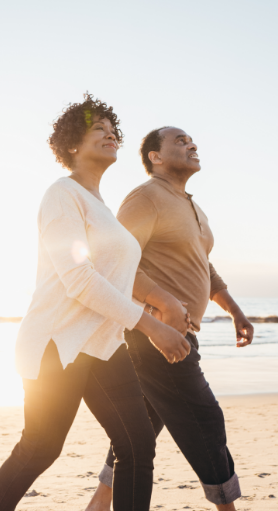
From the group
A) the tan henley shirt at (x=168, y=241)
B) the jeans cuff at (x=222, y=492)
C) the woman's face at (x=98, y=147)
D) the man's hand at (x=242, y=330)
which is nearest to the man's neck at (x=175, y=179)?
the tan henley shirt at (x=168, y=241)

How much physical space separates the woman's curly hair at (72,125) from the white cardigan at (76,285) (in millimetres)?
325

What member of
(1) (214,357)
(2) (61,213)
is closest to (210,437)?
(2) (61,213)

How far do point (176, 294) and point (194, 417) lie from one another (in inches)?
24.5

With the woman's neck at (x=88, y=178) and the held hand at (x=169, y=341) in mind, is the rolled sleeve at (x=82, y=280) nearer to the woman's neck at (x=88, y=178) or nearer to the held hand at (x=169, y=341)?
the held hand at (x=169, y=341)

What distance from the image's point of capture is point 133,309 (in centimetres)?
191

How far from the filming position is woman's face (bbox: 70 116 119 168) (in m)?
2.31

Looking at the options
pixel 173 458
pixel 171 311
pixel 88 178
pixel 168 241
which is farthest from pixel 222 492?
pixel 173 458

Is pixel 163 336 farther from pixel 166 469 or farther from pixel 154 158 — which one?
pixel 166 469

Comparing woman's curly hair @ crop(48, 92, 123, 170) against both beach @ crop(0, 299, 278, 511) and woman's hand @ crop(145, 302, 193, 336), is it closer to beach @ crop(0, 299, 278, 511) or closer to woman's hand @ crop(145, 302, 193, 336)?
woman's hand @ crop(145, 302, 193, 336)

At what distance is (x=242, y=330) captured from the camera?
3092 millimetres

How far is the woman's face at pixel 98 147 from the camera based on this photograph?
2.31m

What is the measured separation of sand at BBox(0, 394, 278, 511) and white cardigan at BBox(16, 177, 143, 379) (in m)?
1.70

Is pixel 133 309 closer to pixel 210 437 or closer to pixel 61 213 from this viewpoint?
pixel 61 213

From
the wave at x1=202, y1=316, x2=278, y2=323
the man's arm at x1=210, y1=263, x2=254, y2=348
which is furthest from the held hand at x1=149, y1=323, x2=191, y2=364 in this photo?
the wave at x1=202, y1=316, x2=278, y2=323
